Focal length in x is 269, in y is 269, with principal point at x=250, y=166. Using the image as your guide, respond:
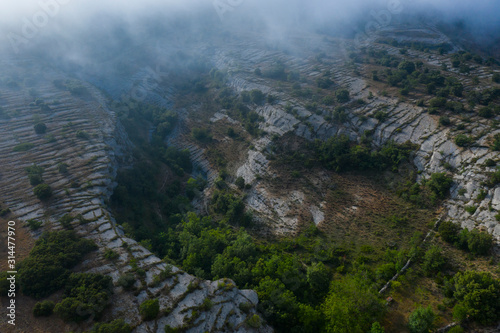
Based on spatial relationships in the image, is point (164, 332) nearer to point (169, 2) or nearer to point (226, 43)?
point (226, 43)

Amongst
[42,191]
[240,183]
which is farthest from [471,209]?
[42,191]

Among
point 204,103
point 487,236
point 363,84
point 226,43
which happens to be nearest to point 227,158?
point 204,103

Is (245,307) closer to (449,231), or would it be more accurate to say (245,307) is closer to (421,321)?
(421,321)

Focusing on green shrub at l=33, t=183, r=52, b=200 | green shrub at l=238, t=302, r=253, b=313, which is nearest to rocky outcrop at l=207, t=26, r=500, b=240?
green shrub at l=238, t=302, r=253, b=313

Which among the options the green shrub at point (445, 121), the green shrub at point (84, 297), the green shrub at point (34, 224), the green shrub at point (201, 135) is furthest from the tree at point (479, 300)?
the green shrub at point (201, 135)

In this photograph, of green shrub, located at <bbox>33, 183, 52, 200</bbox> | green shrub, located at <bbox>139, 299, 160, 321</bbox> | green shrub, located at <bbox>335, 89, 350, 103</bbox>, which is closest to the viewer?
green shrub, located at <bbox>139, 299, 160, 321</bbox>

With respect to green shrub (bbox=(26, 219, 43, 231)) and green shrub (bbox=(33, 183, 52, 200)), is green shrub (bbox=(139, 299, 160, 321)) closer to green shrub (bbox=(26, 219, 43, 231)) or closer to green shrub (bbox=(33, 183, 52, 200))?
green shrub (bbox=(26, 219, 43, 231))
